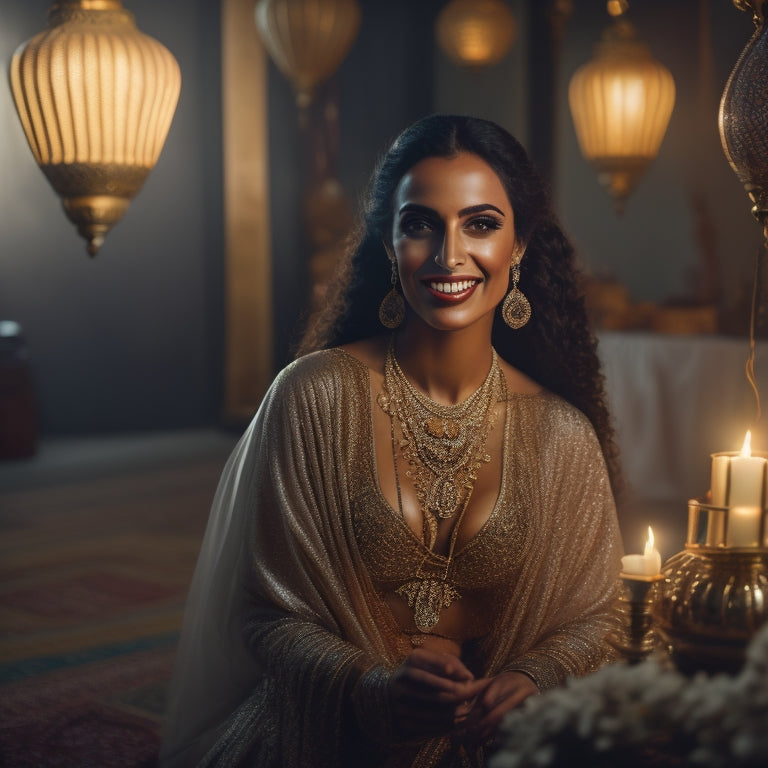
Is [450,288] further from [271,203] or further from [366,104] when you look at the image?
[366,104]

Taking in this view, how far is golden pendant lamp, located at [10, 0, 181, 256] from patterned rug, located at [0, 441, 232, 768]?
1348 millimetres

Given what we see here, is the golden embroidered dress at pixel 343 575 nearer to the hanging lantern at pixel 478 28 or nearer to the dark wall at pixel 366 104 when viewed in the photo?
the hanging lantern at pixel 478 28

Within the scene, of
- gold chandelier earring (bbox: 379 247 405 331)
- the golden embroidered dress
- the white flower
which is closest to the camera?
the white flower

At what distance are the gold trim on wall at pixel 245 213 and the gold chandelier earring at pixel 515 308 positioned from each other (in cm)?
691

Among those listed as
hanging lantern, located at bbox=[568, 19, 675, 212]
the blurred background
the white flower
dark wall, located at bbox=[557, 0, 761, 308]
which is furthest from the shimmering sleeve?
the blurred background

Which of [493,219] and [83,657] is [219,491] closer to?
[493,219]

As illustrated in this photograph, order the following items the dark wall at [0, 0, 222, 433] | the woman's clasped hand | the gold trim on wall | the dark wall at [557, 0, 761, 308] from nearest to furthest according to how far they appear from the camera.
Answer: the woman's clasped hand → the dark wall at [557, 0, 761, 308] → the dark wall at [0, 0, 222, 433] → the gold trim on wall

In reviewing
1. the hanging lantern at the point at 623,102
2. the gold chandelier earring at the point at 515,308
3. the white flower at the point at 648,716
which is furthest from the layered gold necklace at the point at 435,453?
the hanging lantern at the point at 623,102

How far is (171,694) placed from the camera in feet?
8.09

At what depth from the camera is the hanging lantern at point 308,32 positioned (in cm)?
606

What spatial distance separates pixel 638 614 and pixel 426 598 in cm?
67

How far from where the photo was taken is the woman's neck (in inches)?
90.0

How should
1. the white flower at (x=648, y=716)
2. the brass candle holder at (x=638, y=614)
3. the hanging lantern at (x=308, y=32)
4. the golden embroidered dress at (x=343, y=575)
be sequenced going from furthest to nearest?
the hanging lantern at (x=308, y=32) → the golden embroidered dress at (x=343, y=575) → the brass candle holder at (x=638, y=614) → the white flower at (x=648, y=716)

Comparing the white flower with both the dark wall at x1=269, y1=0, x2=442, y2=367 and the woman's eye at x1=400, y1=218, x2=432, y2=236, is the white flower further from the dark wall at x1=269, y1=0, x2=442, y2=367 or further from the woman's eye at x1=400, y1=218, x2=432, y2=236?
the dark wall at x1=269, y1=0, x2=442, y2=367
